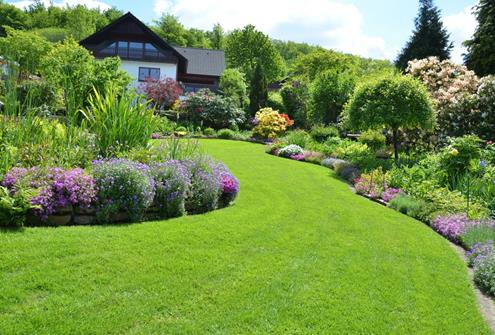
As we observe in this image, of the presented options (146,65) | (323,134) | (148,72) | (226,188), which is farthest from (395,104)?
(146,65)

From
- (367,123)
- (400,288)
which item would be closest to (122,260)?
(400,288)

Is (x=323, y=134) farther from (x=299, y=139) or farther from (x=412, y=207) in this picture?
(x=412, y=207)

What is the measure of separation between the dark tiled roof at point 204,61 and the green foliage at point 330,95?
19.3 m

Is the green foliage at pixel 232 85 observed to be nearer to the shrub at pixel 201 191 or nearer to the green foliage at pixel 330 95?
the green foliage at pixel 330 95

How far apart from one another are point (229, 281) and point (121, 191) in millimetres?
2045

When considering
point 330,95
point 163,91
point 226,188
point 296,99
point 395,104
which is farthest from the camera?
point 296,99

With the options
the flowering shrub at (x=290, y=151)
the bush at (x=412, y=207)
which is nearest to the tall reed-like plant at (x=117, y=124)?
the bush at (x=412, y=207)

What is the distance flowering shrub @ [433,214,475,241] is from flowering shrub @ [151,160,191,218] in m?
4.42

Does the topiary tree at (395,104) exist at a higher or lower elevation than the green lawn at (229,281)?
higher

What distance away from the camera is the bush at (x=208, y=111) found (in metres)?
23.4

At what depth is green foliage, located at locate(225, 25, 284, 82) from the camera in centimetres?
4538

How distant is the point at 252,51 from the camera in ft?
150

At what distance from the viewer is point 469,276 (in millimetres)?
5707

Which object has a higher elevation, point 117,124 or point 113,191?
point 117,124
